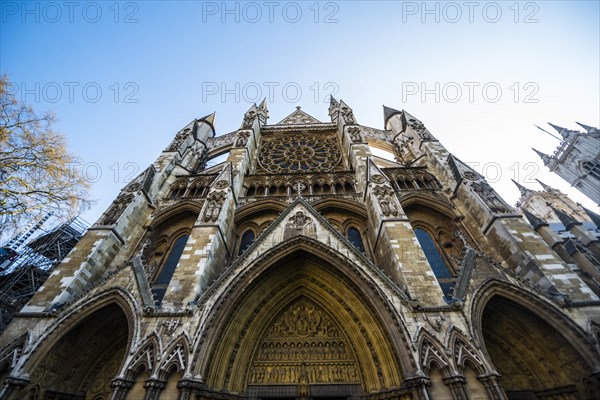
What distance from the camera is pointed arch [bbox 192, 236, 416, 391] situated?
250 inches

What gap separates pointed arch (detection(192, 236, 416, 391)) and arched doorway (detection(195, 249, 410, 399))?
23mm

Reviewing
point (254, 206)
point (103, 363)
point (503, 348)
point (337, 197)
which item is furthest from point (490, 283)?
point (103, 363)

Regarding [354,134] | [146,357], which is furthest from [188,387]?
[354,134]

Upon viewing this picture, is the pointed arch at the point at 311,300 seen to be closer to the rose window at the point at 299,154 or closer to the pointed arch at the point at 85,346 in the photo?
the pointed arch at the point at 85,346

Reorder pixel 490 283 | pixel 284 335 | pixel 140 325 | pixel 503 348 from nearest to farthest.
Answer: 1. pixel 140 325
2. pixel 490 283
3. pixel 503 348
4. pixel 284 335

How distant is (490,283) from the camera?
22.8 ft

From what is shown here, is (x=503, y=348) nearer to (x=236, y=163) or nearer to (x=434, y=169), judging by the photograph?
(x=434, y=169)

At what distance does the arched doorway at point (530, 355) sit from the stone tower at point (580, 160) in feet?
125

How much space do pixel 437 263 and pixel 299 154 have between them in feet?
30.2

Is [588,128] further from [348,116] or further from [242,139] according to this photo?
[242,139]

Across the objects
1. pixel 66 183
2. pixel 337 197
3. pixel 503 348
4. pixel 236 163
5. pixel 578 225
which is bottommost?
pixel 503 348

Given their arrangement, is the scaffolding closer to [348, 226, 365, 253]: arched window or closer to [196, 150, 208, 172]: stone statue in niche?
[196, 150, 208, 172]: stone statue in niche

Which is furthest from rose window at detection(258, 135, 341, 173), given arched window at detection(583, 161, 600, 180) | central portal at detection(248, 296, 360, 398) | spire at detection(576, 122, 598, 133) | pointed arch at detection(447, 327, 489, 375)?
spire at detection(576, 122, 598, 133)

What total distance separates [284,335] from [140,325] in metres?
3.99
